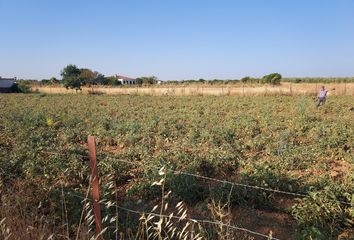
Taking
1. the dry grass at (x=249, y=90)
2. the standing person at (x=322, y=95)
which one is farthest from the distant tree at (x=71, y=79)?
the standing person at (x=322, y=95)

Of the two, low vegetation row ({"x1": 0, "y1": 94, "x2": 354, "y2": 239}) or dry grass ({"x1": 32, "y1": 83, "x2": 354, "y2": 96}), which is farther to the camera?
dry grass ({"x1": 32, "y1": 83, "x2": 354, "y2": 96})

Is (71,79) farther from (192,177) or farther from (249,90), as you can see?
(192,177)

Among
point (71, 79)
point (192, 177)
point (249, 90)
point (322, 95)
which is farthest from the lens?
point (71, 79)

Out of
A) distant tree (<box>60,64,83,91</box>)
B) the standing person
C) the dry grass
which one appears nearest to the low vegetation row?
the standing person

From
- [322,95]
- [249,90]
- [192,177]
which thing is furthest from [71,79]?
[192,177]

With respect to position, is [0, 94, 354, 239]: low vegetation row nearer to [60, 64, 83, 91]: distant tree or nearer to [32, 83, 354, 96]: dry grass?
[32, 83, 354, 96]: dry grass

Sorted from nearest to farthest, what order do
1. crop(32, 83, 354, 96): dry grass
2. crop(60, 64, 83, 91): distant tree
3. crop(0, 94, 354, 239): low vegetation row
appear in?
crop(0, 94, 354, 239): low vegetation row
crop(32, 83, 354, 96): dry grass
crop(60, 64, 83, 91): distant tree

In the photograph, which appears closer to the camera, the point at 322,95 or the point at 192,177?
the point at 192,177

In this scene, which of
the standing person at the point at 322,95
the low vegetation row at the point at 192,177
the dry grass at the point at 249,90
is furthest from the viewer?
the dry grass at the point at 249,90

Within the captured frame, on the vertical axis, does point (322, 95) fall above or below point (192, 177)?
below

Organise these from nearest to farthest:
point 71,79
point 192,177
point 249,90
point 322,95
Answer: point 192,177 → point 322,95 → point 249,90 → point 71,79

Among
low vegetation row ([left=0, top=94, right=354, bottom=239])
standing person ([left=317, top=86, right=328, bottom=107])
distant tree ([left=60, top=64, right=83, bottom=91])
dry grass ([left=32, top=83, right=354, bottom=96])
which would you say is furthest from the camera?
distant tree ([left=60, top=64, right=83, bottom=91])

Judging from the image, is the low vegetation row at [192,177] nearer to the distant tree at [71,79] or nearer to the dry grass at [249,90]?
the dry grass at [249,90]

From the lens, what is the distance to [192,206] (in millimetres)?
6086
